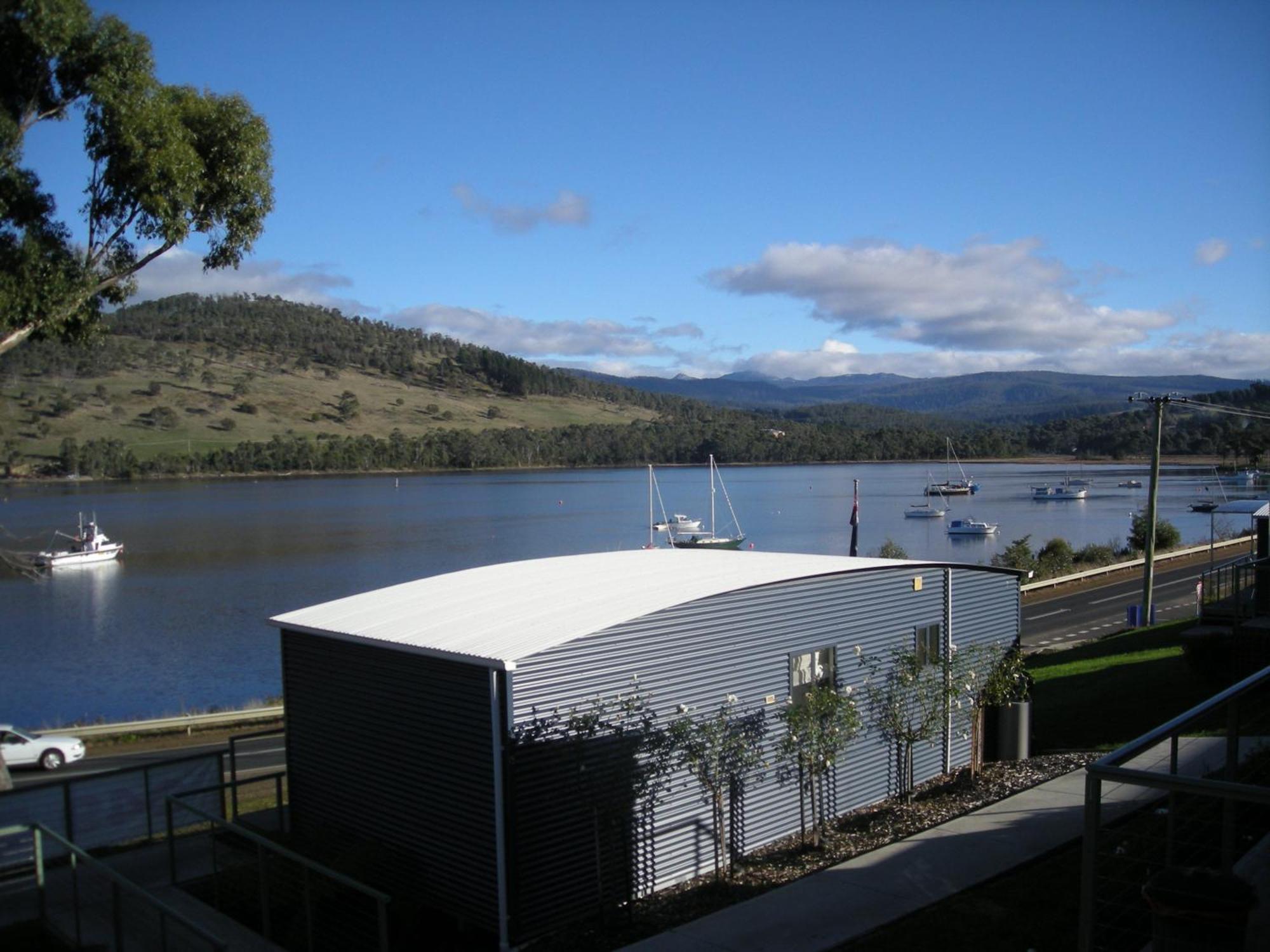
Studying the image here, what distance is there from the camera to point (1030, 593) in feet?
135

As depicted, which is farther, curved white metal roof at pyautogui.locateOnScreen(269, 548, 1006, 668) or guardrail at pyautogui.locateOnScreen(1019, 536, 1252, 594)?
guardrail at pyautogui.locateOnScreen(1019, 536, 1252, 594)

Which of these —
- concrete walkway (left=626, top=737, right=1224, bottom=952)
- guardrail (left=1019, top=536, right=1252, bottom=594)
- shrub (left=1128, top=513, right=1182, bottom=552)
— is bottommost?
guardrail (left=1019, top=536, right=1252, bottom=594)

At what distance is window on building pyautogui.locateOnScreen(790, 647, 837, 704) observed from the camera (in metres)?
12.3

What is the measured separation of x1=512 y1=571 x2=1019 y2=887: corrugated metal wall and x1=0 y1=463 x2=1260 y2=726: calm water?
295 cm

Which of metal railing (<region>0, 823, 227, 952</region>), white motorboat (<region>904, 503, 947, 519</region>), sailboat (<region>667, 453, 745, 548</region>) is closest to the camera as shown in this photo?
metal railing (<region>0, 823, 227, 952</region>)

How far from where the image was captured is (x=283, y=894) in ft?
32.8

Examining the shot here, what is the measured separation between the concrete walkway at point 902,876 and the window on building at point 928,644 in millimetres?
2038

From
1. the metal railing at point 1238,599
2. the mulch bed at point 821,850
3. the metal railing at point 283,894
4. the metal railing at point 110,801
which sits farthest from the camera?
the metal railing at point 1238,599

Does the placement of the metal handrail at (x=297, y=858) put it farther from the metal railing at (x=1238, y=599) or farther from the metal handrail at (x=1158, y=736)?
the metal railing at (x=1238, y=599)

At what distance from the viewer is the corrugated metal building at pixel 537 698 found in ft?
32.1

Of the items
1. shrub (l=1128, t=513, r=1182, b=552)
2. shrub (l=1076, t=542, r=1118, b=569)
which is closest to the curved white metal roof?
shrub (l=1076, t=542, r=1118, b=569)

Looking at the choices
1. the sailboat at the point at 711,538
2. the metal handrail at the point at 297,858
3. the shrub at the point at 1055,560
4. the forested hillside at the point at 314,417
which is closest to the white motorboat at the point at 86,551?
the forested hillside at the point at 314,417

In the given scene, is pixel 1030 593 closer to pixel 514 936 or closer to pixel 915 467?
pixel 514 936

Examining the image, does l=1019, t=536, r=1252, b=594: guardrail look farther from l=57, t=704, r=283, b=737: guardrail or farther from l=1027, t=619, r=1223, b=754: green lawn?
l=57, t=704, r=283, b=737: guardrail
